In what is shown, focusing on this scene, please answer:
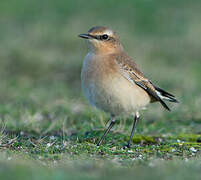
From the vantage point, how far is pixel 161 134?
8.48 metres

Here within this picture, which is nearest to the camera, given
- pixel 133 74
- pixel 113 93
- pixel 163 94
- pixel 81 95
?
pixel 113 93

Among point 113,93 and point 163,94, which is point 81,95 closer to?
point 163,94

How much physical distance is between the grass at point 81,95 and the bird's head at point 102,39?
1512 mm

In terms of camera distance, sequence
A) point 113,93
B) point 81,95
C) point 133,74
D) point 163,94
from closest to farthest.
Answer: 1. point 113,93
2. point 133,74
3. point 163,94
4. point 81,95

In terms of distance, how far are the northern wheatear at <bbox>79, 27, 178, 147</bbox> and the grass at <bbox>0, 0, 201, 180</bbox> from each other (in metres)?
0.70

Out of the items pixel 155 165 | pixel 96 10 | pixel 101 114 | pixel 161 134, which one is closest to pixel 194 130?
pixel 161 134

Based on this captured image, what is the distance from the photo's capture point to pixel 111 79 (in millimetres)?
7168

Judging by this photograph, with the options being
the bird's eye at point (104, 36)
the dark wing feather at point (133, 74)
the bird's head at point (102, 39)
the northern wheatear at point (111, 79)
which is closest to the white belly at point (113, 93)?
the northern wheatear at point (111, 79)

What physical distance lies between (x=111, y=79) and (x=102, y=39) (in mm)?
950

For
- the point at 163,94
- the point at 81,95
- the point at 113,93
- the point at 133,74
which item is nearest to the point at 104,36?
the point at 133,74

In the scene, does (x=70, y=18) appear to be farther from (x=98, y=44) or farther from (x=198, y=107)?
(x=98, y=44)

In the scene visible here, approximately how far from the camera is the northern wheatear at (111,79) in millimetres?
7160

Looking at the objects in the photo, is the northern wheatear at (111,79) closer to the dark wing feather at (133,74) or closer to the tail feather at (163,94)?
the dark wing feather at (133,74)

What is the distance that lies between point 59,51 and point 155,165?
9275mm
